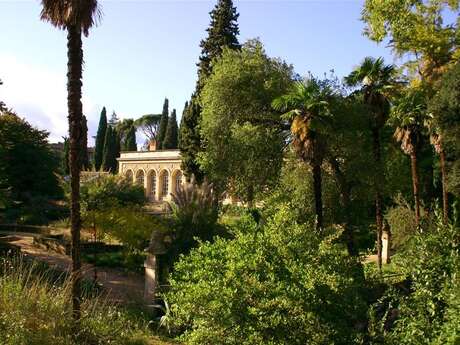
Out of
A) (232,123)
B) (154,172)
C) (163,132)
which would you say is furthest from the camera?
(163,132)

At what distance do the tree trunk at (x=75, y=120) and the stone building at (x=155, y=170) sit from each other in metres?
44.1

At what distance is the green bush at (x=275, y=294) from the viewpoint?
8.50 m

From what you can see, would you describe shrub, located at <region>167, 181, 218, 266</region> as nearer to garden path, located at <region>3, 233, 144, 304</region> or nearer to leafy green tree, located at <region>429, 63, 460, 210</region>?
garden path, located at <region>3, 233, 144, 304</region>

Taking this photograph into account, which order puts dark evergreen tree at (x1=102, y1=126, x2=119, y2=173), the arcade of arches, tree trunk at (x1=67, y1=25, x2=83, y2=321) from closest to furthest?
1. tree trunk at (x1=67, y1=25, x2=83, y2=321)
2. the arcade of arches
3. dark evergreen tree at (x1=102, y1=126, x2=119, y2=173)

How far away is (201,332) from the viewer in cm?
879

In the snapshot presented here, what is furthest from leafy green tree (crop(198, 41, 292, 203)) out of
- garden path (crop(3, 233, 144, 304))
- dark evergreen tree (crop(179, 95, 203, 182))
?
dark evergreen tree (crop(179, 95, 203, 182))

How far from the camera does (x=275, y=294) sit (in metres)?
8.76

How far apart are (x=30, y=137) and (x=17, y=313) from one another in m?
25.5

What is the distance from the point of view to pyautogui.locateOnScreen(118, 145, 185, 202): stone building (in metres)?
55.4

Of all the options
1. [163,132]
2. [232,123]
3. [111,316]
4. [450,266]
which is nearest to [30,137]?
[232,123]

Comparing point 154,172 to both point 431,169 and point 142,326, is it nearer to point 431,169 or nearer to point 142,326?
point 431,169

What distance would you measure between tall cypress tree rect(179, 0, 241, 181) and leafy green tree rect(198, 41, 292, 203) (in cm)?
900

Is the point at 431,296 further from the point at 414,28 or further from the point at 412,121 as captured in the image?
the point at 412,121

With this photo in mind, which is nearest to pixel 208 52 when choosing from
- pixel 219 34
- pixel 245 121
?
pixel 219 34
